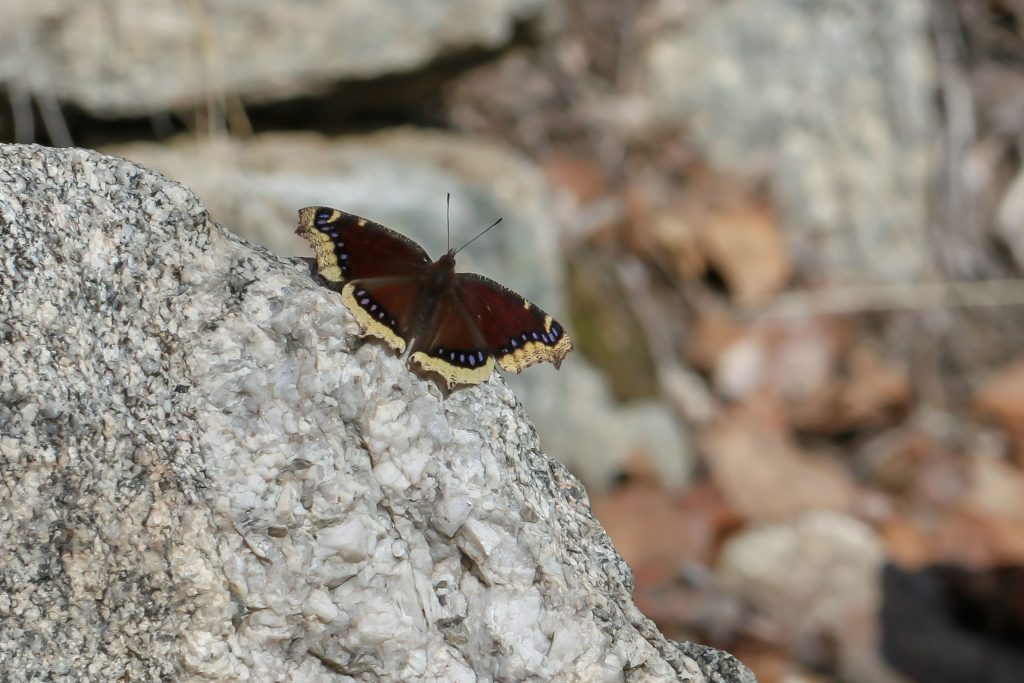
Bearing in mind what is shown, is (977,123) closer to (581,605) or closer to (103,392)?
(581,605)

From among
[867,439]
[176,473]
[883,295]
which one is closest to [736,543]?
[867,439]

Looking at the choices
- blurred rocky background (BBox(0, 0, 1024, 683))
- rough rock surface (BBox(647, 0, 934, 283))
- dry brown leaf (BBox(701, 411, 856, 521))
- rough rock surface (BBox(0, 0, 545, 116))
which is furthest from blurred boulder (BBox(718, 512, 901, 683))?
rough rock surface (BBox(0, 0, 545, 116))

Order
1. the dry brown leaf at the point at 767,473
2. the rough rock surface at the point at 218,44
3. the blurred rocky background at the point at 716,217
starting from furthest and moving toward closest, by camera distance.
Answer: the dry brown leaf at the point at 767,473 < the blurred rocky background at the point at 716,217 < the rough rock surface at the point at 218,44

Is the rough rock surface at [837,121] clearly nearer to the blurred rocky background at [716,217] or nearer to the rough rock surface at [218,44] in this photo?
the blurred rocky background at [716,217]

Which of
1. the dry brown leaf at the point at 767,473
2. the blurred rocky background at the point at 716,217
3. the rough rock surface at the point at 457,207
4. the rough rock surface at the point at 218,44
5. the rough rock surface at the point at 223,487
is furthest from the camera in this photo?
the dry brown leaf at the point at 767,473

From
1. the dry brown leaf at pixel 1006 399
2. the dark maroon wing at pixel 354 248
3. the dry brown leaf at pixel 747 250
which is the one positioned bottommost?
the dark maroon wing at pixel 354 248

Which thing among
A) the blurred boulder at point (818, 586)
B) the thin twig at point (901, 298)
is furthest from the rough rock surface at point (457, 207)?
the thin twig at point (901, 298)

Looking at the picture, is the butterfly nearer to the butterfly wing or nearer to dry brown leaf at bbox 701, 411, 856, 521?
the butterfly wing
